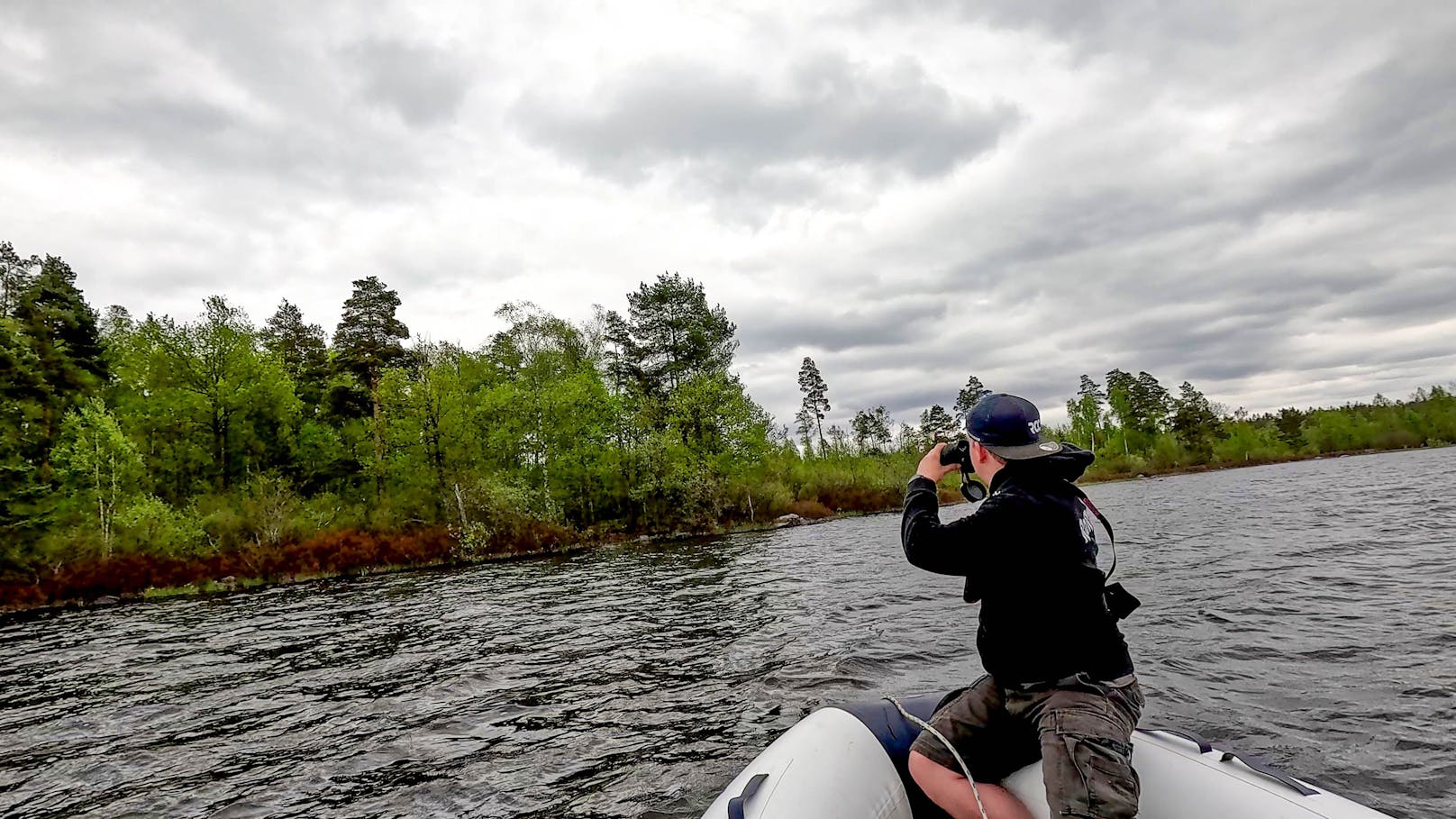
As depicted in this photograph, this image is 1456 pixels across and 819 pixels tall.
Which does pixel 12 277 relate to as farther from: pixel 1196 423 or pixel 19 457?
pixel 1196 423

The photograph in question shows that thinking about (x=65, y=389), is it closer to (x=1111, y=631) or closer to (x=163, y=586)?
(x=163, y=586)

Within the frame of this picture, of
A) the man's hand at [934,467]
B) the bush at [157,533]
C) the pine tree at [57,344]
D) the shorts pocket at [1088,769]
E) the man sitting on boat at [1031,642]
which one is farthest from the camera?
the pine tree at [57,344]

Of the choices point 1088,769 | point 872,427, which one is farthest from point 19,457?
point 872,427

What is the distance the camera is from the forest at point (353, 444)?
79.5ft

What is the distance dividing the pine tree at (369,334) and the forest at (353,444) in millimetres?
141

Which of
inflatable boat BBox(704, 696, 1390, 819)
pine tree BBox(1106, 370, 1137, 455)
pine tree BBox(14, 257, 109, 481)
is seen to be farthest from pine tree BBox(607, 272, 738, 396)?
pine tree BBox(1106, 370, 1137, 455)

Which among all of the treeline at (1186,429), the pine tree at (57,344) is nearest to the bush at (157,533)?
the pine tree at (57,344)

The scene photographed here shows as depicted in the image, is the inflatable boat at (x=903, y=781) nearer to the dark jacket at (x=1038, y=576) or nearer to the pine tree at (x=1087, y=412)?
the dark jacket at (x=1038, y=576)

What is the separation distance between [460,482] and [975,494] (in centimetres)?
3174

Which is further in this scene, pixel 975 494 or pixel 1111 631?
pixel 975 494

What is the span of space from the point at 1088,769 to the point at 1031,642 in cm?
48

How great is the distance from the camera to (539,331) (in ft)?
142

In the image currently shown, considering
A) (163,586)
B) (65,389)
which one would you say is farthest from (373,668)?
(65,389)

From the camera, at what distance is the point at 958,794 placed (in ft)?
9.70
